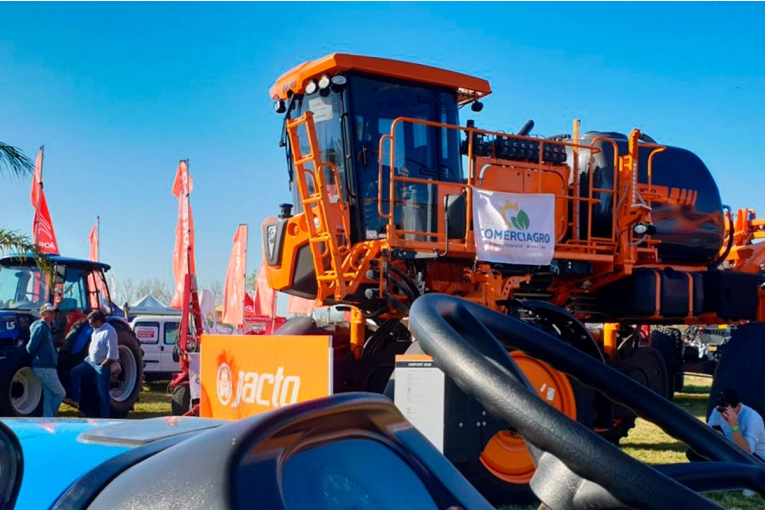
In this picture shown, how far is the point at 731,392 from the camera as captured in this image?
25.1 feet

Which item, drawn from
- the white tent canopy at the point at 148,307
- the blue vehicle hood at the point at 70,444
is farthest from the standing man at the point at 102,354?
the white tent canopy at the point at 148,307

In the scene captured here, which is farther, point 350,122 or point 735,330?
point 735,330

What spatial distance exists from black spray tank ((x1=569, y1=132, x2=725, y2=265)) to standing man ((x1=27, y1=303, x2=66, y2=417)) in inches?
306

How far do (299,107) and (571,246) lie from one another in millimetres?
3253

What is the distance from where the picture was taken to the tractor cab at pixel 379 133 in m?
A: 7.62

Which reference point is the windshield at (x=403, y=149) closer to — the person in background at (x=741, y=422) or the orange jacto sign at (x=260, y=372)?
the orange jacto sign at (x=260, y=372)

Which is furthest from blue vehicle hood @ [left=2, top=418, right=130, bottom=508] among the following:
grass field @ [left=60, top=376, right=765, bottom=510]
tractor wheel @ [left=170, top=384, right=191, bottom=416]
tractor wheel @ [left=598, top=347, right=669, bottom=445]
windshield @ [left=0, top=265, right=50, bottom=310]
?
windshield @ [left=0, top=265, right=50, bottom=310]

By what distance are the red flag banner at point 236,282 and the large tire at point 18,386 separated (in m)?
6.71

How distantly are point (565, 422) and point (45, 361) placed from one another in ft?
36.7

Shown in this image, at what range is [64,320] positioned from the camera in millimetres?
13234

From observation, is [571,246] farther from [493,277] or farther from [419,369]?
[419,369]

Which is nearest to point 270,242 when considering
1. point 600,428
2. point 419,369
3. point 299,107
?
point 299,107

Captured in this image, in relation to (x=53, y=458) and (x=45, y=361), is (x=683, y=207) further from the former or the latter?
(x=45, y=361)

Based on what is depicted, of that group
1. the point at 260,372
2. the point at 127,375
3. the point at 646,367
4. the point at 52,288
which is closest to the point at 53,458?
the point at 260,372
